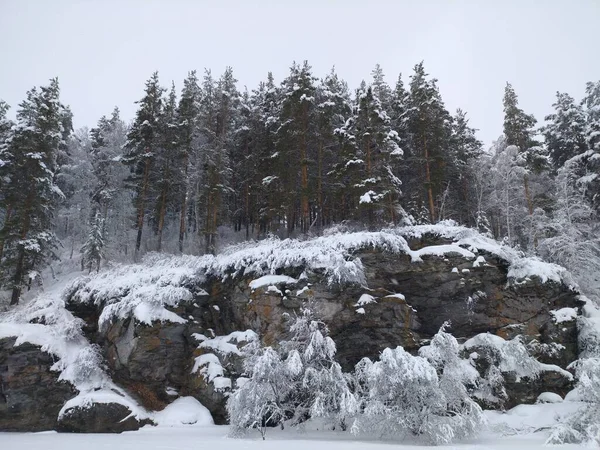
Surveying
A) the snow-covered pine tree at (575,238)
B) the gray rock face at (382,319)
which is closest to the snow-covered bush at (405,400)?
the gray rock face at (382,319)

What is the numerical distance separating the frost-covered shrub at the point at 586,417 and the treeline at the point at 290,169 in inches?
465

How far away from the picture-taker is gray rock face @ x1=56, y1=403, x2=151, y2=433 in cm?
1410

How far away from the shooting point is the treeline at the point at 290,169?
73.7 feet

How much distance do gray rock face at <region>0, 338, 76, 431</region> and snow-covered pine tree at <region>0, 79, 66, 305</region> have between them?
681 centimetres

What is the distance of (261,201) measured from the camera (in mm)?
28016

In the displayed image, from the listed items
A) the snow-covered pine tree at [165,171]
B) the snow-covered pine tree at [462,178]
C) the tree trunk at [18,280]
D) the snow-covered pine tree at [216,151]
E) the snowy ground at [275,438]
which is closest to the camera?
the snowy ground at [275,438]

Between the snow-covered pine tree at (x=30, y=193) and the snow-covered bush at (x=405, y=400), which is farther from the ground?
the snow-covered pine tree at (x=30, y=193)

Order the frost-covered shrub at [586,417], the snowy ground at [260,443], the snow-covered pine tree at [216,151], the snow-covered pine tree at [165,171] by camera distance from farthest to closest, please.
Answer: the snow-covered pine tree at [165,171]
the snow-covered pine tree at [216,151]
the frost-covered shrub at [586,417]
the snowy ground at [260,443]

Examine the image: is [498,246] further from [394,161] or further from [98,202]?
[98,202]

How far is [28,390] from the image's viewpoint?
15.1m

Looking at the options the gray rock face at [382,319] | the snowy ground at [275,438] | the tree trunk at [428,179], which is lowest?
the snowy ground at [275,438]

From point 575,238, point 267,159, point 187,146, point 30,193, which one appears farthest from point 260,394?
point 187,146

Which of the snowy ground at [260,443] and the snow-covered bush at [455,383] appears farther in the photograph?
the snow-covered bush at [455,383]

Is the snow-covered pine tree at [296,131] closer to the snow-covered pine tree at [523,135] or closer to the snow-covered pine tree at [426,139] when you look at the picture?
the snow-covered pine tree at [426,139]
